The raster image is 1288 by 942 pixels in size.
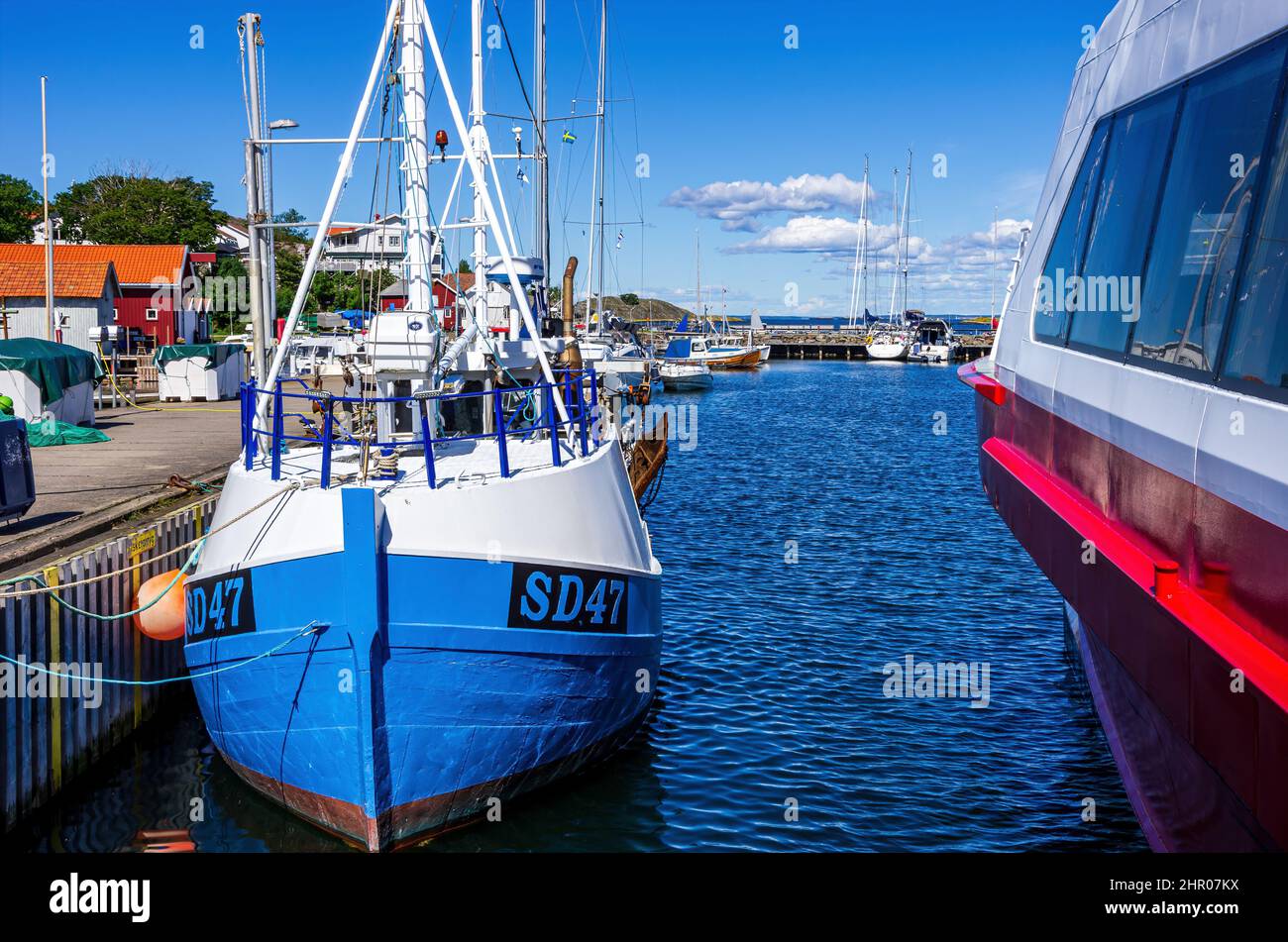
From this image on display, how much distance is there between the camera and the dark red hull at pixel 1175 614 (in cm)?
474

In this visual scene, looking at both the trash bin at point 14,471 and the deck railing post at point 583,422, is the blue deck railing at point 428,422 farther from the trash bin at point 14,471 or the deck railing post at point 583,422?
the trash bin at point 14,471

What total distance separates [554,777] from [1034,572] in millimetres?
13455

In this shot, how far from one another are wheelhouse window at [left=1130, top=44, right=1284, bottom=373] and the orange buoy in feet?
A: 29.4

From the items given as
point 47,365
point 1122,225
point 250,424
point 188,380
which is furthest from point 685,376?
point 1122,225

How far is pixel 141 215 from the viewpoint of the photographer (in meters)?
74.2

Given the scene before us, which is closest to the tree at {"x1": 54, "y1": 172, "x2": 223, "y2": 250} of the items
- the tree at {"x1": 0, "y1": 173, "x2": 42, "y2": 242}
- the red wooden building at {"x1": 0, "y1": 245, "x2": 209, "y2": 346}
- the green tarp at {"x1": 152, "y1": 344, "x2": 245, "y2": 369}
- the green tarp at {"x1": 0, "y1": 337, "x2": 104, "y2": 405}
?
the tree at {"x1": 0, "y1": 173, "x2": 42, "y2": 242}

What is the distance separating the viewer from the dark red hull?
4738 mm

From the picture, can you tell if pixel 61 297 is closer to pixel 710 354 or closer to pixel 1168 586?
pixel 1168 586

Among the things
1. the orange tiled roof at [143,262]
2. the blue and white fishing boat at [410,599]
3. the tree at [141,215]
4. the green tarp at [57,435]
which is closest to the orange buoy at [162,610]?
the blue and white fishing boat at [410,599]

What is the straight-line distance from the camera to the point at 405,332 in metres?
10.4

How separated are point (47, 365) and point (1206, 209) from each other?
22753 millimetres

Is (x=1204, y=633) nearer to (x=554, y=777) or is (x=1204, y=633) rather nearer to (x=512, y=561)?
(x=512, y=561)

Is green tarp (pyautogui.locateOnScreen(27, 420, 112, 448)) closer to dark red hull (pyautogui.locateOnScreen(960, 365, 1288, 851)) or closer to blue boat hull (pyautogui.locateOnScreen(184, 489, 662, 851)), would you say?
blue boat hull (pyautogui.locateOnScreen(184, 489, 662, 851))

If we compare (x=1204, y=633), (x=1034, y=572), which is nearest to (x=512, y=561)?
(x=1204, y=633)
